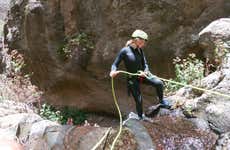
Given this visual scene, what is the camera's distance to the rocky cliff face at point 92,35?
30.2ft

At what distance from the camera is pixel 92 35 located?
10.2 meters

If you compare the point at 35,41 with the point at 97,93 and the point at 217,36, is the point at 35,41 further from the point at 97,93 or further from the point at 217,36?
the point at 217,36

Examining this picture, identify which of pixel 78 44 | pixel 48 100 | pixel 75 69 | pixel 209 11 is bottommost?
pixel 48 100

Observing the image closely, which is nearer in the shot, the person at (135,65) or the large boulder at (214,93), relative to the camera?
the large boulder at (214,93)

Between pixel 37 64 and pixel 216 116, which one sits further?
pixel 37 64

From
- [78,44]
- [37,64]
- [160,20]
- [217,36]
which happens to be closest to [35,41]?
[37,64]

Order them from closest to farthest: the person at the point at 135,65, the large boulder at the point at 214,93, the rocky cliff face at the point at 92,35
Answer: the large boulder at the point at 214,93, the person at the point at 135,65, the rocky cliff face at the point at 92,35

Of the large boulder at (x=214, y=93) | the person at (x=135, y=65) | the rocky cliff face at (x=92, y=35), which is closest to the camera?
the large boulder at (x=214, y=93)

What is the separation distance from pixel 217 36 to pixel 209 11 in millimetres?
2295

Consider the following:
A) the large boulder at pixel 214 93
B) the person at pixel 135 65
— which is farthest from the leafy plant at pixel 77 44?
the person at pixel 135 65

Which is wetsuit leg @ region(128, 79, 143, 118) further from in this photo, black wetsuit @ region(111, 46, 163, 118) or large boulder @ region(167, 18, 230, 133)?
large boulder @ region(167, 18, 230, 133)

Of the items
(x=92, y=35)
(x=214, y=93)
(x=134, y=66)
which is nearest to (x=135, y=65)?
(x=134, y=66)

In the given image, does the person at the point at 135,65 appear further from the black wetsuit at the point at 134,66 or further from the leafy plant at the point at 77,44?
the leafy plant at the point at 77,44

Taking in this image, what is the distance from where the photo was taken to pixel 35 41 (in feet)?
35.5
